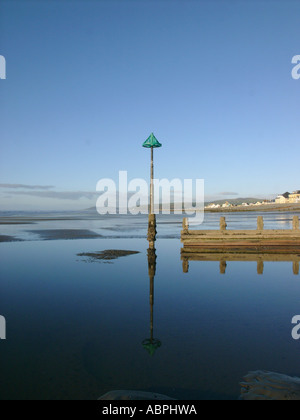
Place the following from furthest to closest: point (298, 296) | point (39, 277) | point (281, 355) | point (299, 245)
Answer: point (299, 245)
point (39, 277)
point (298, 296)
point (281, 355)

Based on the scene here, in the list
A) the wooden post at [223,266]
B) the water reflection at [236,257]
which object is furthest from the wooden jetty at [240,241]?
the wooden post at [223,266]

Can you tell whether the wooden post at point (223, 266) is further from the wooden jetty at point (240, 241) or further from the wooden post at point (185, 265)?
the wooden jetty at point (240, 241)

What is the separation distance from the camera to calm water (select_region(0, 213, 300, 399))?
5297mm

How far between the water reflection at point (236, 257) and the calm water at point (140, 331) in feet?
7.35

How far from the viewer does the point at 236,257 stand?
19.3 meters

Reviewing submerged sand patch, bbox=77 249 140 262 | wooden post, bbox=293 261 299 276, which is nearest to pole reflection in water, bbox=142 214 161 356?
submerged sand patch, bbox=77 249 140 262

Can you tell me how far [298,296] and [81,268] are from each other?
33.5 ft

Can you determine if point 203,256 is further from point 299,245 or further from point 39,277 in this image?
point 39,277

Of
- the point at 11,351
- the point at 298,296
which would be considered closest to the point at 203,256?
the point at 298,296

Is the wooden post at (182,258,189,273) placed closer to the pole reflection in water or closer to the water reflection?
the water reflection

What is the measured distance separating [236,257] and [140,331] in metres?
13.2

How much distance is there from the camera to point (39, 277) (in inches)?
540

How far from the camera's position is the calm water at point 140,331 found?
5297mm

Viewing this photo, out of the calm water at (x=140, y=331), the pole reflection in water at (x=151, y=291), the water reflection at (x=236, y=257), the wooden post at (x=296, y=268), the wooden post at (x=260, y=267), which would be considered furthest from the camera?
the water reflection at (x=236, y=257)
